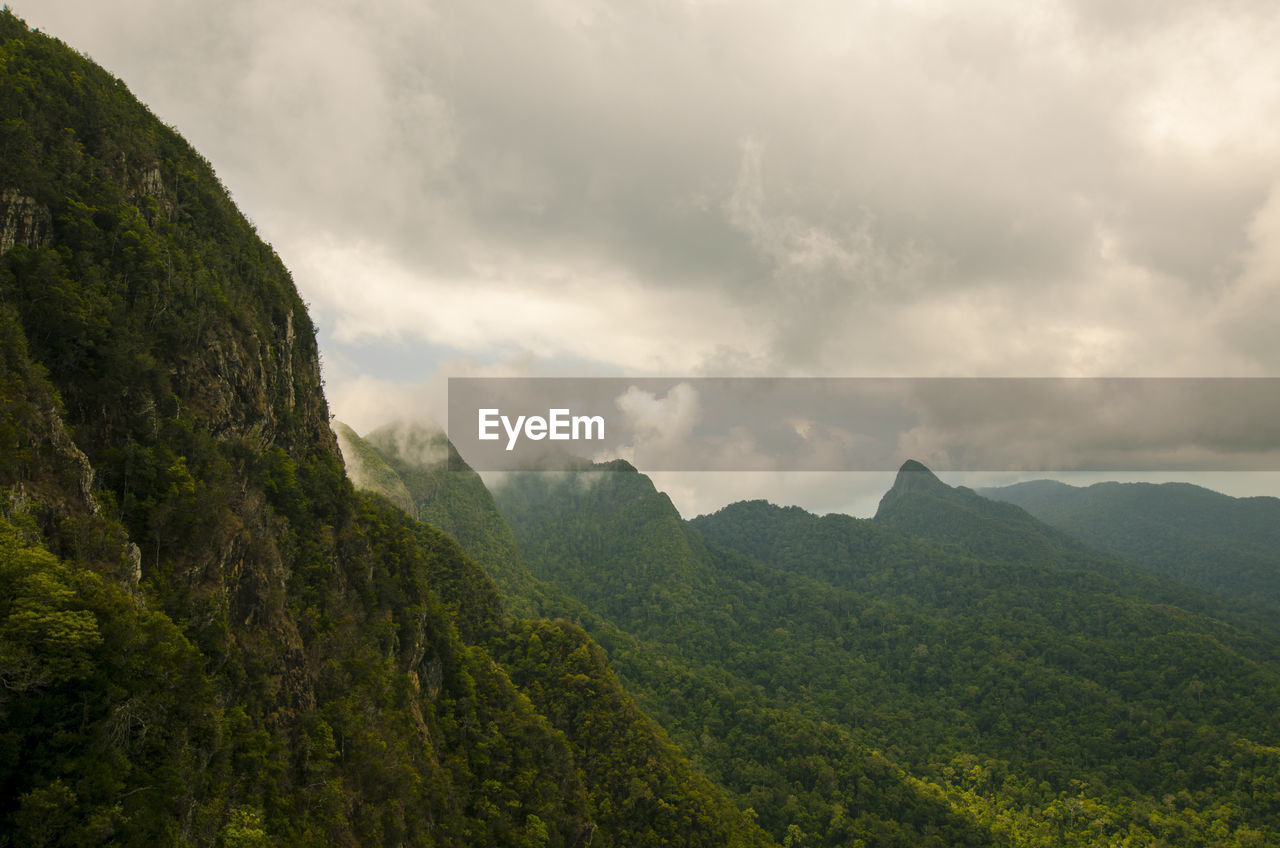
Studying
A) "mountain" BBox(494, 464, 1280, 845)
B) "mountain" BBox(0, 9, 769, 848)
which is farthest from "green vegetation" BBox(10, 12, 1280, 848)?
"mountain" BBox(494, 464, 1280, 845)

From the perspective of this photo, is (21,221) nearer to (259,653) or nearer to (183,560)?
(183,560)

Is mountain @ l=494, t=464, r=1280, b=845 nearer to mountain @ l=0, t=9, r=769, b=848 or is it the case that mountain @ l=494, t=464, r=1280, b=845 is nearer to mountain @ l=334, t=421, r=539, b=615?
mountain @ l=334, t=421, r=539, b=615

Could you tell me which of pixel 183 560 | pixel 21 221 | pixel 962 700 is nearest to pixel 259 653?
pixel 183 560

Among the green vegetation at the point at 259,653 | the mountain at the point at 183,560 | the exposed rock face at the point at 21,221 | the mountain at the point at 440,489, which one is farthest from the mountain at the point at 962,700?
the exposed rock face at the point at 21,221

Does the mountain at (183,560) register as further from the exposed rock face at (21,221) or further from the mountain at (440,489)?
the mountain at (440,489)

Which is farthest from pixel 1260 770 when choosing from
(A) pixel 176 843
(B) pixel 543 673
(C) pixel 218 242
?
(C) pixel 218 242
